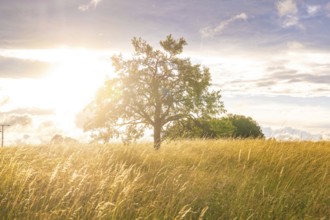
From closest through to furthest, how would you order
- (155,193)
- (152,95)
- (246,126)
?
(155,193), (152,95), (246,126)

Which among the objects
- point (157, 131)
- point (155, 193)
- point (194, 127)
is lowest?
point (155, 193)

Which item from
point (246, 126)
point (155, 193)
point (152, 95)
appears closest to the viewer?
point (155, 193)

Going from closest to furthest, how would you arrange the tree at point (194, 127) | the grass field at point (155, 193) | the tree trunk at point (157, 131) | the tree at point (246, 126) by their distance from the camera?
the grass field at point (155, 193) < the tree trunk at point (157, 131) < the tree at point (194, 127) < the tree at point (246, 126)

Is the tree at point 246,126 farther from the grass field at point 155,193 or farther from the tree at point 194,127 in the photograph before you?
the grass field at point 155,193

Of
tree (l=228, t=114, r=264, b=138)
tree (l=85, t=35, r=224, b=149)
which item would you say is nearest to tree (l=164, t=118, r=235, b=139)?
tree (l=85, t=35, r=224, b=149)

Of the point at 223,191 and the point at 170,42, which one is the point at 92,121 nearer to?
the point at 170,42

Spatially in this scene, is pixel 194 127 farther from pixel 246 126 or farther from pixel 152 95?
pixel 246 126

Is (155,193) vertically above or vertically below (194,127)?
below

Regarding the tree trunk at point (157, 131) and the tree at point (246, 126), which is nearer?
the tree trunk at point (157, 131)

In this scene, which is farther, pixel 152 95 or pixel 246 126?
pixel 246 126

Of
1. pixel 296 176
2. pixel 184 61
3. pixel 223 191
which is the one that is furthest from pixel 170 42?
pixel 223 191

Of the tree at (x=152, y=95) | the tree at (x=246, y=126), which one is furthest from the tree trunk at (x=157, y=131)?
the tree at (x=246, y=126)

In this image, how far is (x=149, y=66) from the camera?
14539mm

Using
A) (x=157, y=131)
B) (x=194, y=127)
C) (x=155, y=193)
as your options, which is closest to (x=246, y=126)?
(x=194, y=127)
